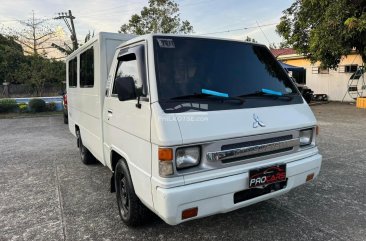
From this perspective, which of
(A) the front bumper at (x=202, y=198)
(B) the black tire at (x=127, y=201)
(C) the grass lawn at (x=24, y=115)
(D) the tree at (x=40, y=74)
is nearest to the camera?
(A) the front bumper at (x=202, y=198)

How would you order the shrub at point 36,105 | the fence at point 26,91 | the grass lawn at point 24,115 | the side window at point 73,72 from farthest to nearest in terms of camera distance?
the fence at point 26,91 < the shrub at point 36,105 < the grass lawn at point 24,115 < the side window at point 73,72

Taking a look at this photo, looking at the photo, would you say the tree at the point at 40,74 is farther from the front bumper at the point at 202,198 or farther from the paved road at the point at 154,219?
the front bumper at the point at 202,198

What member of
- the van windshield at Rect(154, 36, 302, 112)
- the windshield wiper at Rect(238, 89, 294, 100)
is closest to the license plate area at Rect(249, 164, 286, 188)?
the van windshield at Rect(154, 36, 302, 112)

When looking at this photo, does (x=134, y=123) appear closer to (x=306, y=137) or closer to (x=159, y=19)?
(x=306, y=137)

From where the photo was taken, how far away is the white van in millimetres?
2467

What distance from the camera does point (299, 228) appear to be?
3246 mm

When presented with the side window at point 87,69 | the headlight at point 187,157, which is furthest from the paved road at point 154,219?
the side window at point 87,69

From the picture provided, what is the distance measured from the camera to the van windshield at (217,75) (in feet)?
9.13

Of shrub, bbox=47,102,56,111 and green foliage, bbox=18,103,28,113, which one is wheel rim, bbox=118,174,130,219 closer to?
shrub, bbox=47,102,56,111

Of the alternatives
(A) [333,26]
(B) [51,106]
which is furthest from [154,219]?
(B) [51,106]

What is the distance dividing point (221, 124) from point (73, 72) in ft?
14.6

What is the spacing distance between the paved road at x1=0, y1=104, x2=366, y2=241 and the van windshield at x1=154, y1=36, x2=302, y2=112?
1.36m

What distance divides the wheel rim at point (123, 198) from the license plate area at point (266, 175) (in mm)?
1361

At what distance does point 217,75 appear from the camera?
3100 millimetres
